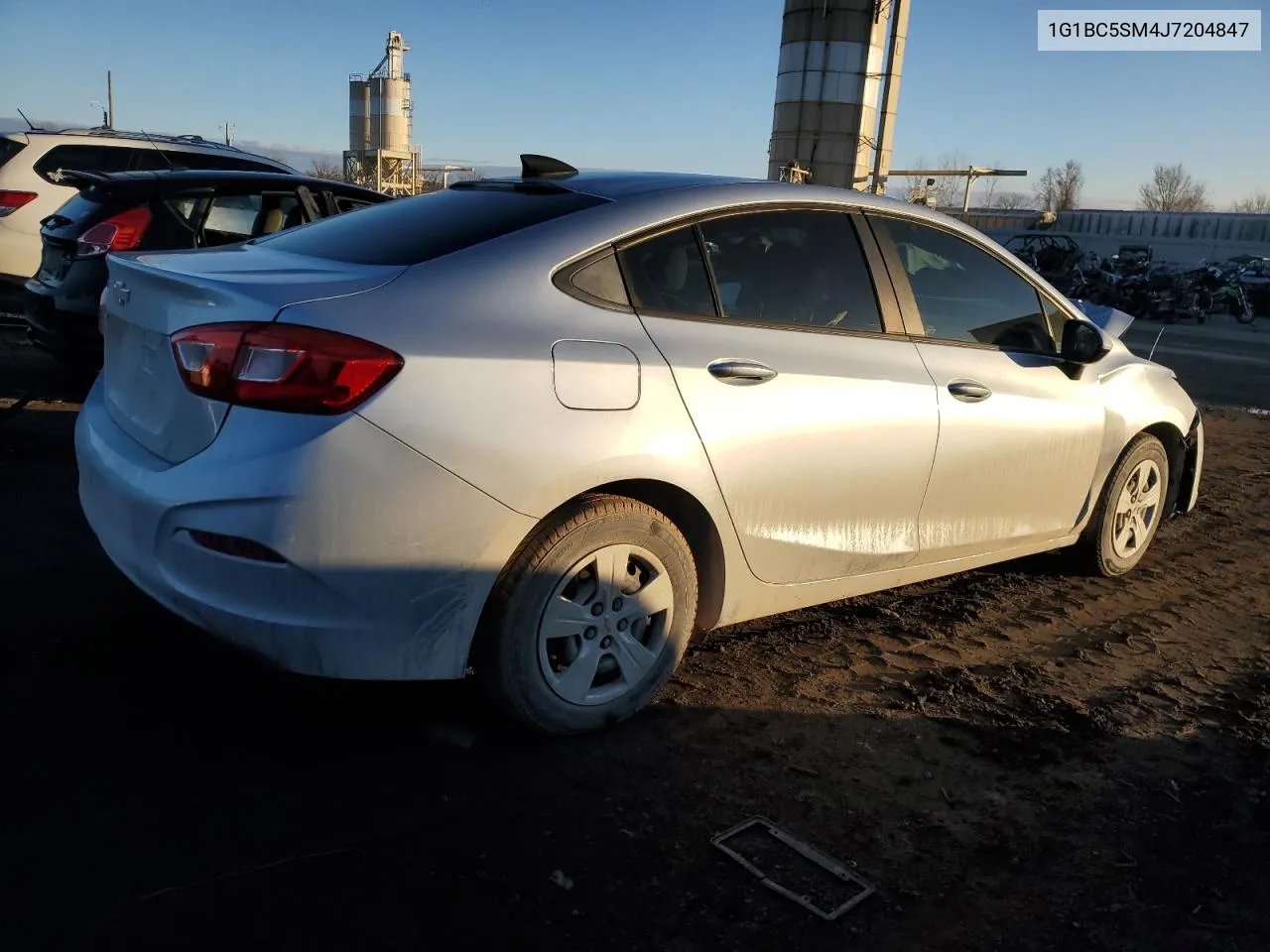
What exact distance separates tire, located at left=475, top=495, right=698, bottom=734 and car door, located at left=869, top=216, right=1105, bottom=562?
1168 mm

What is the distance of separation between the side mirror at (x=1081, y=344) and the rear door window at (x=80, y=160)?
7.56m

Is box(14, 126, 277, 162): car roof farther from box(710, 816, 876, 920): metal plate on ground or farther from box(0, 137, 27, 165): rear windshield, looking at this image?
box(710, 816, 876, 920): metal plate on ground

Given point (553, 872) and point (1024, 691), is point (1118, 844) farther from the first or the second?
point (553, 872)

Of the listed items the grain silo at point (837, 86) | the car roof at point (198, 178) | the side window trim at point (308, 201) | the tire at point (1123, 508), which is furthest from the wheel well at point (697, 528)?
the grain silo at point (837, 86)

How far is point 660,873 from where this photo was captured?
2451 mm

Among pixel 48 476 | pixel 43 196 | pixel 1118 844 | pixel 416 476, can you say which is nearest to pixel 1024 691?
pixel 1118 844

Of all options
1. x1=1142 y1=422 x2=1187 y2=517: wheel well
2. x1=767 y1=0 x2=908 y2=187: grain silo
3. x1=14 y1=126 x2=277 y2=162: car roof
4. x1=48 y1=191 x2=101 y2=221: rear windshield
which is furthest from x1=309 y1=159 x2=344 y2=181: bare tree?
x1=1142 y1=422 x2=1187 y2=517: wheel well

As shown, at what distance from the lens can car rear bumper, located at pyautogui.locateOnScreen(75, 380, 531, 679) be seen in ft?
8.07

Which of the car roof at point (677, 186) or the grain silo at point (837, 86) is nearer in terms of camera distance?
the car roof at point (677, 186)

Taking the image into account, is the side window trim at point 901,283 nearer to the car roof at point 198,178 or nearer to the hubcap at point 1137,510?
the hubcap at point 1137,510

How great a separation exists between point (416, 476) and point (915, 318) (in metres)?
2.06

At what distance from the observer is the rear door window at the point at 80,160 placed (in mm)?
8320

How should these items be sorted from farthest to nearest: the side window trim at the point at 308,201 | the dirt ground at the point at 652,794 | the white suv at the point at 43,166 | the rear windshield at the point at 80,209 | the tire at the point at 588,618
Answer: the white suv at the point at 43,166 < the side window trim at the point at 308,201 < the rear windshield at the point at 80,209 < the tire at the point at 588,618 < the dirt ground at the point at 652,794

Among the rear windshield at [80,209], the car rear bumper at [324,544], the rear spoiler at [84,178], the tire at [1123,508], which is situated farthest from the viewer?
the rear windshield at [80,209]
